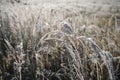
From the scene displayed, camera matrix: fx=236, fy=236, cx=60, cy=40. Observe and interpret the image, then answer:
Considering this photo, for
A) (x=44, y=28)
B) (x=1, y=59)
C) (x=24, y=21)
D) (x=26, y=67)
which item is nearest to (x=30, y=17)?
(x=24, y=21)

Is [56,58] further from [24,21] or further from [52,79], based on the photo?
Result: [24,21]

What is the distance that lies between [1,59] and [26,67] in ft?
0.71

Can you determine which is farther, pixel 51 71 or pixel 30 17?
pixel 30 17

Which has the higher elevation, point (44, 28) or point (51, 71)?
point (44, 28)

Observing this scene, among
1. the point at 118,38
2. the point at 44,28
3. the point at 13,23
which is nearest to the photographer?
the point at 118,38

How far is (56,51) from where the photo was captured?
1241 millimetres

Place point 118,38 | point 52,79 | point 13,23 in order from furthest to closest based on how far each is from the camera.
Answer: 1. point 13,23
2. point 118,38
3. point 52,79

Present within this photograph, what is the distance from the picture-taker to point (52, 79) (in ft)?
3.75

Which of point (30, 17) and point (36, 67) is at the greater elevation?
point (30, 17)

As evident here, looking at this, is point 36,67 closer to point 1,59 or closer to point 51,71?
point 51,71

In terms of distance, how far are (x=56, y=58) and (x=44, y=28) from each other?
0.30 m

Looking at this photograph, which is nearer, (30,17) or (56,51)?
(56,51)

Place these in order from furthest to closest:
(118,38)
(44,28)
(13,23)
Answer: (13,23) → (44,28) → (118,38)

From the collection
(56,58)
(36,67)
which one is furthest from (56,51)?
(36,67)
